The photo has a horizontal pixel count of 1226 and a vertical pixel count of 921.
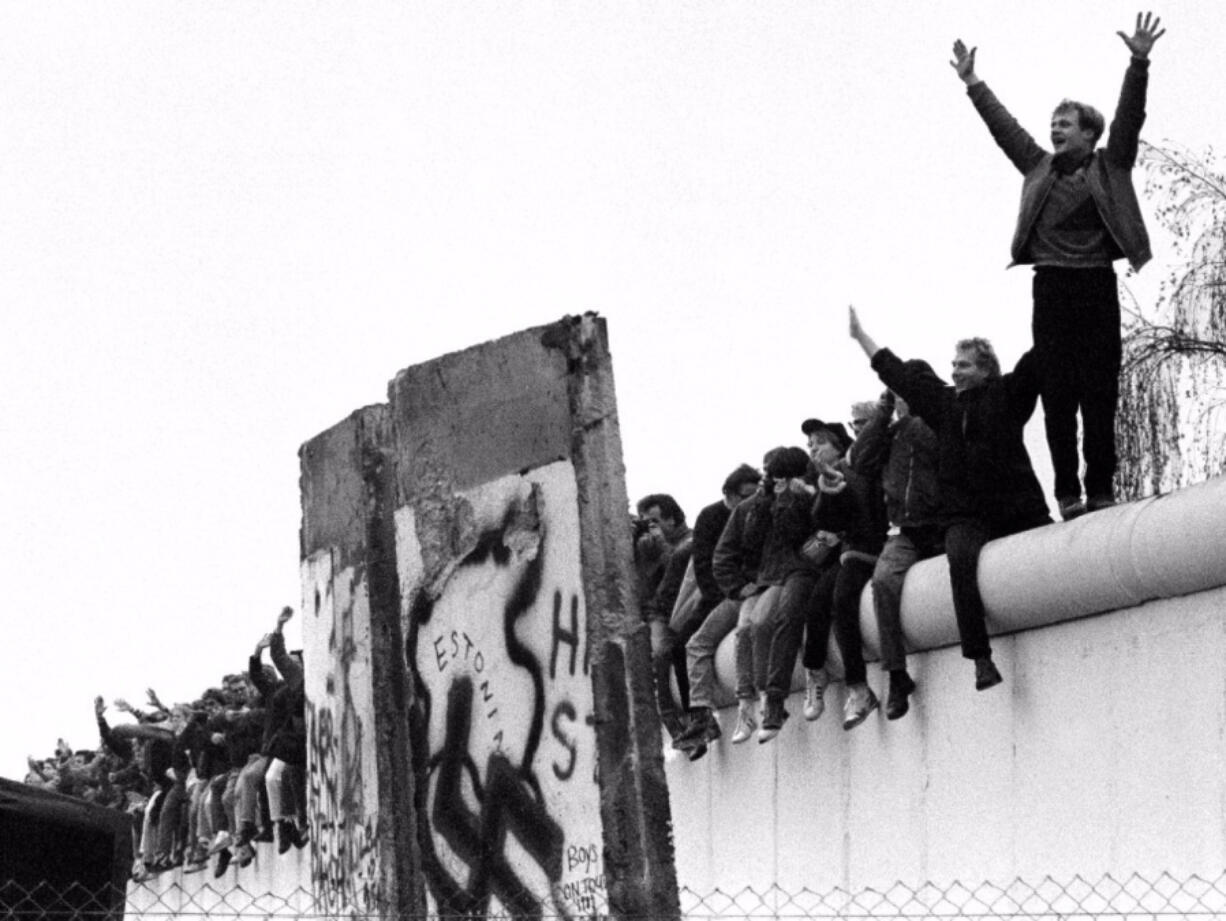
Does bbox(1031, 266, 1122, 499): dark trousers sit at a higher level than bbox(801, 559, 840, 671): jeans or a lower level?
higher

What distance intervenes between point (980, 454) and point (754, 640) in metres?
1.82

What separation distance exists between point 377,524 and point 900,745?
2678 mm

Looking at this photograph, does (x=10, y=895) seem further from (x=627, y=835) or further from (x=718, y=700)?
(x=627, y=835)

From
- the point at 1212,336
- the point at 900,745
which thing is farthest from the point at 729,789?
the point at 1212,336

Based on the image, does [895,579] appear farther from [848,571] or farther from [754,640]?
[754,640]

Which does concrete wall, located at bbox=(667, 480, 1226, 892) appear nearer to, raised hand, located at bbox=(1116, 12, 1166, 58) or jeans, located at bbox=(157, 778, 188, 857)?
raised hand, located at bbox=(1116, 12, 1166, 58)

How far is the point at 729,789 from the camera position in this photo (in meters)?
15.6

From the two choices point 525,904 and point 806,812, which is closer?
point 525,904

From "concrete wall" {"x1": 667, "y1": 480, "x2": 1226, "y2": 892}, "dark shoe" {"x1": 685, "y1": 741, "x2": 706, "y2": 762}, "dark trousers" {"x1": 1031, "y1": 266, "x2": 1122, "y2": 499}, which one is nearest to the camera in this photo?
"concrete wall" {"x1": 667, "y1": 480, "x2": 1226, "y2": 892}

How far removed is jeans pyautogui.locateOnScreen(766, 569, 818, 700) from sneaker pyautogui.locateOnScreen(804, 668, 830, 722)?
11cm

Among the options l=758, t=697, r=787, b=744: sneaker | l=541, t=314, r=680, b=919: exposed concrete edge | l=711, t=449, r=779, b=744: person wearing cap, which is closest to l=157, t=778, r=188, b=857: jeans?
l=711, t=449, r=779, b=744: person wearing cap

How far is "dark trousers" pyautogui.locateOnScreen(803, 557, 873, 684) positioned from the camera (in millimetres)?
13688

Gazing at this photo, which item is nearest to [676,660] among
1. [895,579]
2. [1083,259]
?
[895,579]

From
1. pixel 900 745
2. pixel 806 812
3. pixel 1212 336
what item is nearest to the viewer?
pixel 900 745
